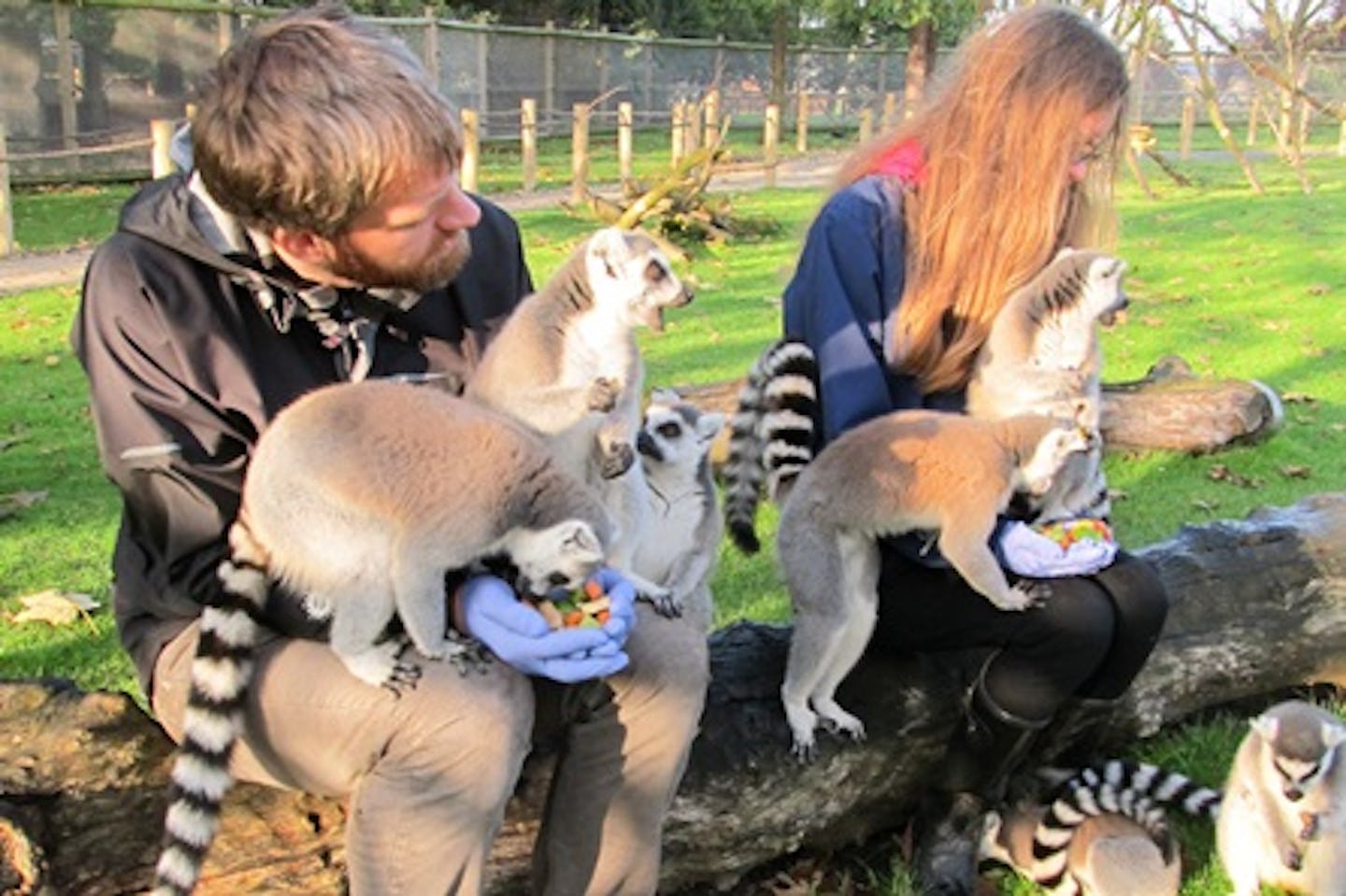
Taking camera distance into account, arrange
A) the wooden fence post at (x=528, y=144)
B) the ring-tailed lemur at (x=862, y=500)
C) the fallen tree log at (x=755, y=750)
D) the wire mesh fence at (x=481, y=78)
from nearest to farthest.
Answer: the fallen tree log at (x=755, y=750) → the ring-tailed lemur at (x=862, y=500) → the wire mesh fence at (x=481, y=78) → the wooden fence post at (x=528, y=144)

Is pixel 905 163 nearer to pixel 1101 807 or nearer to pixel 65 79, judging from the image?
pixel 1101 807

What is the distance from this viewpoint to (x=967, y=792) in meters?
2.85

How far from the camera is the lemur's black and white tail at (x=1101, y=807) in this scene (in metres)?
2.86

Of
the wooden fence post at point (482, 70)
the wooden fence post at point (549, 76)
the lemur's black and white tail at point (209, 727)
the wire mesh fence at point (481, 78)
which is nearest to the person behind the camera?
the lemur's black and white tail at point (209, 727)

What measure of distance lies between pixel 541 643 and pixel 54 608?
106 inches

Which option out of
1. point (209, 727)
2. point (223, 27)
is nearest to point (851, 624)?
point (209, 727)

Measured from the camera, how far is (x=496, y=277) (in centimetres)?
276

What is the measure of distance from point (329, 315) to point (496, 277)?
52 centimetres

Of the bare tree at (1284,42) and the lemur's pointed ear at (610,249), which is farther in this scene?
the bare tree at (1284,42)

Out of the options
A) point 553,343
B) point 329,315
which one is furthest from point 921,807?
Result: point 329,315

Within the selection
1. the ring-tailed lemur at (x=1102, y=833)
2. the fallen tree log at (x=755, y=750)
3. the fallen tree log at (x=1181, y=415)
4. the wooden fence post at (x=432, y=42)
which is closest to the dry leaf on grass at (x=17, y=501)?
the fallen tree log at (x=755, y=750)

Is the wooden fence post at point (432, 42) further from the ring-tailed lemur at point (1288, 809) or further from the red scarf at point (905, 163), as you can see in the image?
the ring-tailed lemur at point (1288, 809)

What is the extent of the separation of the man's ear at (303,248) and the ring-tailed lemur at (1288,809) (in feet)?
7.23

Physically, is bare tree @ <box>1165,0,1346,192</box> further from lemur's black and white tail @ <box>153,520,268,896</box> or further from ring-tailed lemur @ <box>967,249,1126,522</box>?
lemur's black and white tail @ <box>153,520,268,896</box>
